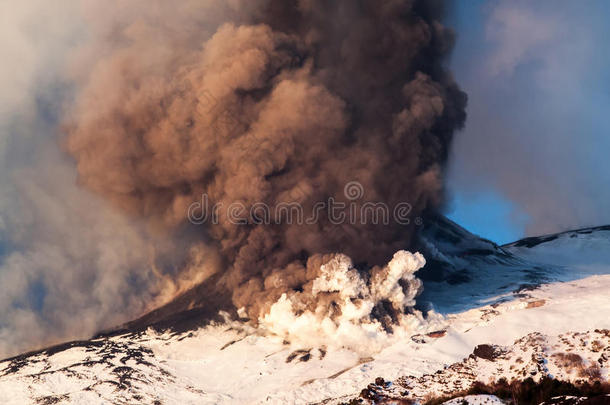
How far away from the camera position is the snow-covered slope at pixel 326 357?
2761 cm

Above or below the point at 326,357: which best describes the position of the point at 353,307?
above

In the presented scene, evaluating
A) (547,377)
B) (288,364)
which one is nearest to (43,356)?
(288,364)

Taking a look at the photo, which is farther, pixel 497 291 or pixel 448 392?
pixel 497 291

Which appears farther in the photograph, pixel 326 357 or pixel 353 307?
pixel 353 307

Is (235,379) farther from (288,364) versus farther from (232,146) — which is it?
(232,146)

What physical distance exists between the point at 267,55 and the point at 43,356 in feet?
97.1

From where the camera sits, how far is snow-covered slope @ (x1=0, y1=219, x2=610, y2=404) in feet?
90.6

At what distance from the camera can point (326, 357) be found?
40.8 m

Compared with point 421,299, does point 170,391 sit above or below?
below

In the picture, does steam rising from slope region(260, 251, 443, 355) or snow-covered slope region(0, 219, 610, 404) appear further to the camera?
steam rising from slope region(260, 251, 443, 355)

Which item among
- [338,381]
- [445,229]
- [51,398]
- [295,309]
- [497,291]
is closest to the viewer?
[338,381]

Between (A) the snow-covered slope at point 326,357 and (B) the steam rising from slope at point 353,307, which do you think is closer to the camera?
(A) the snow-covered slope at point 326,357

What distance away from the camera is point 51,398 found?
39.7 metres

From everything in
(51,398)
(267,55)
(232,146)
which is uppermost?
(267,55)
